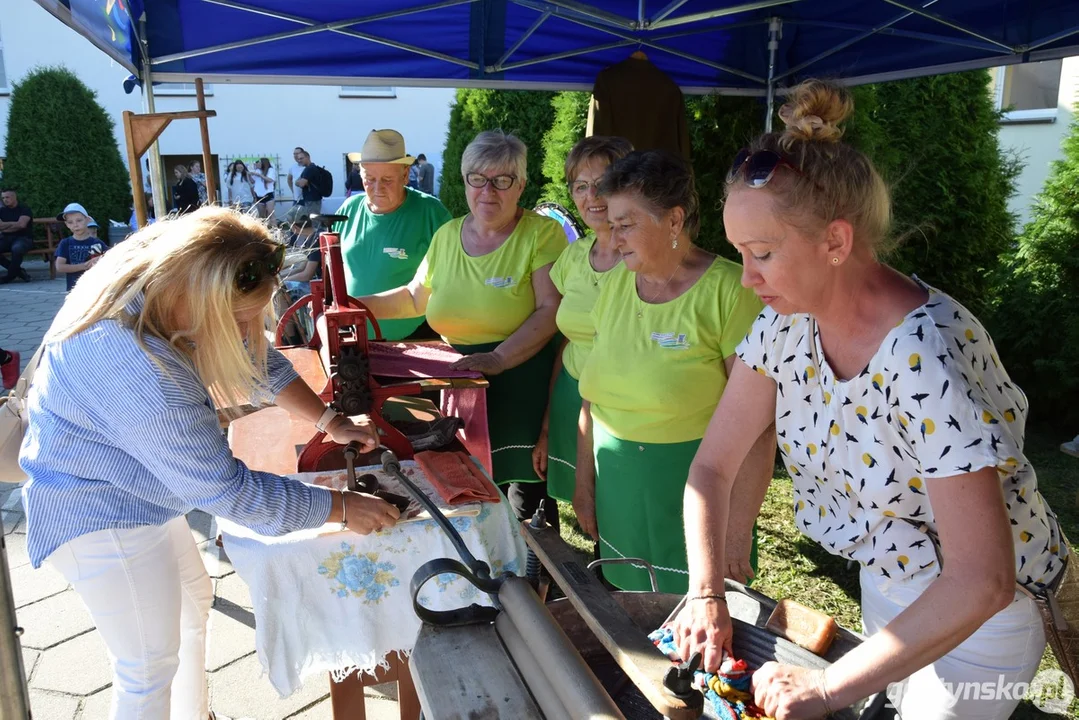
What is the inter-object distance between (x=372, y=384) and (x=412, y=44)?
3.03 meters

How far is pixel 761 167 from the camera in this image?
1312 millimetres

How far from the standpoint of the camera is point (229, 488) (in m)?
1.63

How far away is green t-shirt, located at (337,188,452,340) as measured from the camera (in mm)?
3824

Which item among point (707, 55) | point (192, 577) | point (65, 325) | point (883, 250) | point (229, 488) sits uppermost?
point (707, 55)

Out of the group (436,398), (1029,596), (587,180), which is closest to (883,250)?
(1029,596)

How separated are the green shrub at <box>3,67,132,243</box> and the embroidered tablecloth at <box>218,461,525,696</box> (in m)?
16.7

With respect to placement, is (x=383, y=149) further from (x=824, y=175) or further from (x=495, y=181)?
(x=824, y=175)

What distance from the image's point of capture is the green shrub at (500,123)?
953 cm

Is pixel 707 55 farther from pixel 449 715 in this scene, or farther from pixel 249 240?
pixel 449 715

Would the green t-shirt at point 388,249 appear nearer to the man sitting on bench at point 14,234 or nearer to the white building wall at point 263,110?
the man sitting on bench at point 14,234

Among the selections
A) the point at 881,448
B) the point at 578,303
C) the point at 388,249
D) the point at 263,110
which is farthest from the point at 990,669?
the point at 263,110

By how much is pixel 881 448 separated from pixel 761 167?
1.66ft

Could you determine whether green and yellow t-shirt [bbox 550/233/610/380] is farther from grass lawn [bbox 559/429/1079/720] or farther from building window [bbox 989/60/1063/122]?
building window [bbox 989/60/1063/122]

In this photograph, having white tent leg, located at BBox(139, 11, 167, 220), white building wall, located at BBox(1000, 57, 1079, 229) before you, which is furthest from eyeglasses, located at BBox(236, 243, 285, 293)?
white building wall, located at BBox(1000, 57, 1079, 229)
